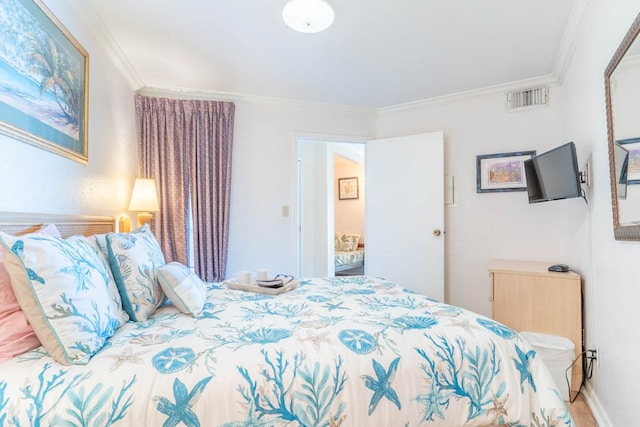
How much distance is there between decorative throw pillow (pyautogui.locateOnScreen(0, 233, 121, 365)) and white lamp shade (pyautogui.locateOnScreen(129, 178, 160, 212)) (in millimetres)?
1586

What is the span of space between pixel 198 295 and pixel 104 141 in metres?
1.52

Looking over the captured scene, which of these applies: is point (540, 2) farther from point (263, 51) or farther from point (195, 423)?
point (195, 423)

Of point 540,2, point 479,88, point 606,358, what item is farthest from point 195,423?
point 479,88

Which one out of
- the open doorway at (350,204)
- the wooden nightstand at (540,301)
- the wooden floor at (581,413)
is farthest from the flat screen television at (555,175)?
Result: the open doorway at (350,204)

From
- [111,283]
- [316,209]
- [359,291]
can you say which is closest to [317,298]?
[359,291]

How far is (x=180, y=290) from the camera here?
5.13ft

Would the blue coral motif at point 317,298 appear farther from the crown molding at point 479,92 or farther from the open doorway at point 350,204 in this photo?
the open doorway at point 350,204

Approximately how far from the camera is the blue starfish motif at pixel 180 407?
3.12 feet

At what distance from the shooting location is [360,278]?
2334mm

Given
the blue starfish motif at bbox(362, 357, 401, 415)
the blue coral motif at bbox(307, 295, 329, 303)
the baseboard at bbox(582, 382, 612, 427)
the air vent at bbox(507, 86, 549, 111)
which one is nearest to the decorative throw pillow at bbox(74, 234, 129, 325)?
the blue coral motif at bbox(307, 295, 329, 303)

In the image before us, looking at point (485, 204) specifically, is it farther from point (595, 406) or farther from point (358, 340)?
point (358, 340)

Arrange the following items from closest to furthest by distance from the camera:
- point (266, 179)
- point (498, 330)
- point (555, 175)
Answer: point (498, 330)
point (555, 175)
point (266, 179)

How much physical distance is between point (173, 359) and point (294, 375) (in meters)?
0.39

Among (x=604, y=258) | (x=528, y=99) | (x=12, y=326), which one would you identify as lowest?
(x=12, y=326)
